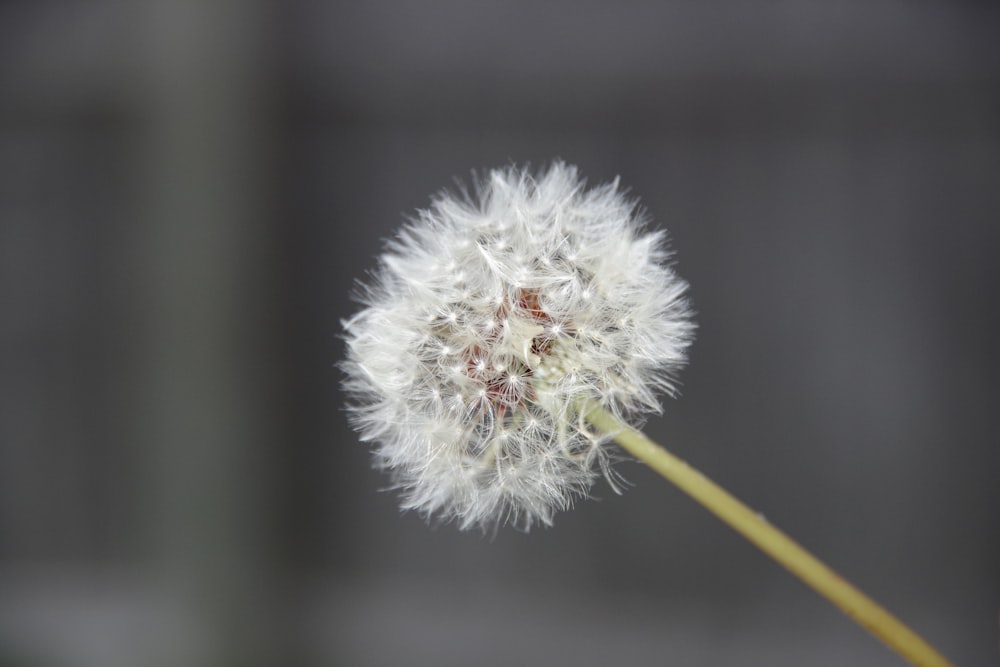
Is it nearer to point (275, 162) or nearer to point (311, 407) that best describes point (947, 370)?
point (311, 407)

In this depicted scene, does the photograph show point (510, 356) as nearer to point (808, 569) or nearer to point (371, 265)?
point (808, 569)

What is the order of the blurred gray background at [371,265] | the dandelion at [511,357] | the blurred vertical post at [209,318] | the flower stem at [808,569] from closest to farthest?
the flower stem at [808,569]
the dandelion at [511,357]
the blurred gray background at [371,265]
the blurred vertical post at [209,318]

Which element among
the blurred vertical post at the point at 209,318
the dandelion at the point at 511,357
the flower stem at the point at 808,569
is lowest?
the flower stem at the point at 808,569

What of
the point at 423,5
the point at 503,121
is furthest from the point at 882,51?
the point at 423,5

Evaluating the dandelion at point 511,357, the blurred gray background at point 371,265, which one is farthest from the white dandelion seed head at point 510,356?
the blurred gray background at point 371,265

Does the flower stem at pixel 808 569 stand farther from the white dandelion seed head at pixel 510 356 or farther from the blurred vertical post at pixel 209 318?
the blurred vertical post at pixel 209 318

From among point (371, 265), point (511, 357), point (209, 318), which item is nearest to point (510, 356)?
point (511, 357)
